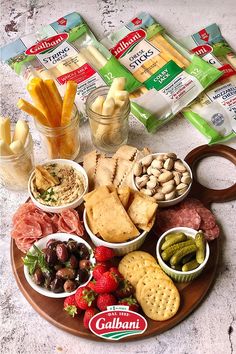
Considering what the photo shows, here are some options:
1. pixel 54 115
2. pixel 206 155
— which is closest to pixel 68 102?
pixel 54 115

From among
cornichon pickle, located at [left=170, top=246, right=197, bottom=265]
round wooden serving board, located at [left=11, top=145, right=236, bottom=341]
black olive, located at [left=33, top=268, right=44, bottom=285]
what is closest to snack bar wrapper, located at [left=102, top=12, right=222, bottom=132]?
round wooden serving board, located at [left=11, top=145, right=236, bottom=341]

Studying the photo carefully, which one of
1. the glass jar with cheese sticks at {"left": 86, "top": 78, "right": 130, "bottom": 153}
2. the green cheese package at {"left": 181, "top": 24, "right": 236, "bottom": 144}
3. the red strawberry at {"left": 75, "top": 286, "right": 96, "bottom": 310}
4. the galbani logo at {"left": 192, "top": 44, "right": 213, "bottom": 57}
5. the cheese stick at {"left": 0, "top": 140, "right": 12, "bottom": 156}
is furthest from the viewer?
the galbani logo at {"left": 192, "top": 44, "right": 213, "bottom": 57}

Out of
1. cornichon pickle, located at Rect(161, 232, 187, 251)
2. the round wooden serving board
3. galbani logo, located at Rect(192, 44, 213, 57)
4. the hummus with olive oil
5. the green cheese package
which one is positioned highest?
galbani logo, located at Rect(192, 44, 213, 57)

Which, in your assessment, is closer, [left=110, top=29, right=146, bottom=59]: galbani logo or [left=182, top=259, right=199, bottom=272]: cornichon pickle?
[left=182, top=259, right=199, bottom=272]: cornichon pickle

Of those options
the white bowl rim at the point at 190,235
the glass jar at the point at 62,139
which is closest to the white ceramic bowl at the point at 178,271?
the white bowl rim at the point at 190,235

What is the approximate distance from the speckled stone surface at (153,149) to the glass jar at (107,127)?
7 centimetres

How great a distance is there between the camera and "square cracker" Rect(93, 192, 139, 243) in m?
1.08

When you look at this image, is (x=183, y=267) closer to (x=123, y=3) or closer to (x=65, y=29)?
(x=65, y=29)

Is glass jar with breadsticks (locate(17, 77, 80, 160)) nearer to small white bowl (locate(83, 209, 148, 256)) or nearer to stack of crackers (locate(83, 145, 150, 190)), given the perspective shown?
stack of crackers (locate(83, 145, 150, 190))

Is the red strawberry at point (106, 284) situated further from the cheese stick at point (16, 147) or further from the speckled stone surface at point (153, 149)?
the cheese stick at point (16, 147)

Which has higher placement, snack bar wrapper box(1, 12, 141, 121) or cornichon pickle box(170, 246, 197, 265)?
snack bar wrapper box(1, 12, 141, 121)

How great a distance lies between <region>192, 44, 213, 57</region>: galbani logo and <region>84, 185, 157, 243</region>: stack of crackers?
0.62m

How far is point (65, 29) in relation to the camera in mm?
1617

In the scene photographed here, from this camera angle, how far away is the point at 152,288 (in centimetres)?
105
